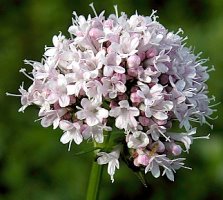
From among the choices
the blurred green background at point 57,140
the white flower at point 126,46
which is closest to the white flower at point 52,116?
the white flower at point 126,46

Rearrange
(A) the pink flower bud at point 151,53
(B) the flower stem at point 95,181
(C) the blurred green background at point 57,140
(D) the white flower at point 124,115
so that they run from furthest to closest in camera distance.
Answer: (C) the blurred green background at point 57,140, (B) the flower stem at point 95,181, (A) the pink flower bud at point 151,53, (D) the white flower at point 124,115

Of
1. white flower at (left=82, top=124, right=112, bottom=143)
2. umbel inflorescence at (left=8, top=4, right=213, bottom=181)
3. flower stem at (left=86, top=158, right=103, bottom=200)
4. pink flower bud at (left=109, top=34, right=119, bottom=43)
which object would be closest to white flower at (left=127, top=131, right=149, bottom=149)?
umbel inflorescence at (left=8, top=4, right=213, bottom=181)

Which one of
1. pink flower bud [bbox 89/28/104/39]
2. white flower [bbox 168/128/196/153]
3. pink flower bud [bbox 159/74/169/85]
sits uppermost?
pink flower bud [bbox 89/28/104/39]

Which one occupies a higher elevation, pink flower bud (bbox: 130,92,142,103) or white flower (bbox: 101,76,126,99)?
white flower (bbox: 101,76,126,99)

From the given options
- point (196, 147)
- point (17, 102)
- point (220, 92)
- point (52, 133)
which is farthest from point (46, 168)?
point (220, 92)

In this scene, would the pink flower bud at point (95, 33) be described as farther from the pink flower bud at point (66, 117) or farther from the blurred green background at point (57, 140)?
the blurred green background at point (57, 140)

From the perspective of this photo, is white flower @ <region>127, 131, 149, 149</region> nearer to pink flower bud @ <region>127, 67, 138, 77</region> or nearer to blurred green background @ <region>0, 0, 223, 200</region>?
pink flower bud @ <region>127, 67, 138, 77</region>

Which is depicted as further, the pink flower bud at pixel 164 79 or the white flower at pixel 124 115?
the pink flower bud at pixel 164 79

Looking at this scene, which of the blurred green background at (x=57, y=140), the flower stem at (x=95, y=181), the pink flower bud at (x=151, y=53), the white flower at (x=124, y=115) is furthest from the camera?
the blurred green background at (x=57, y=140)
